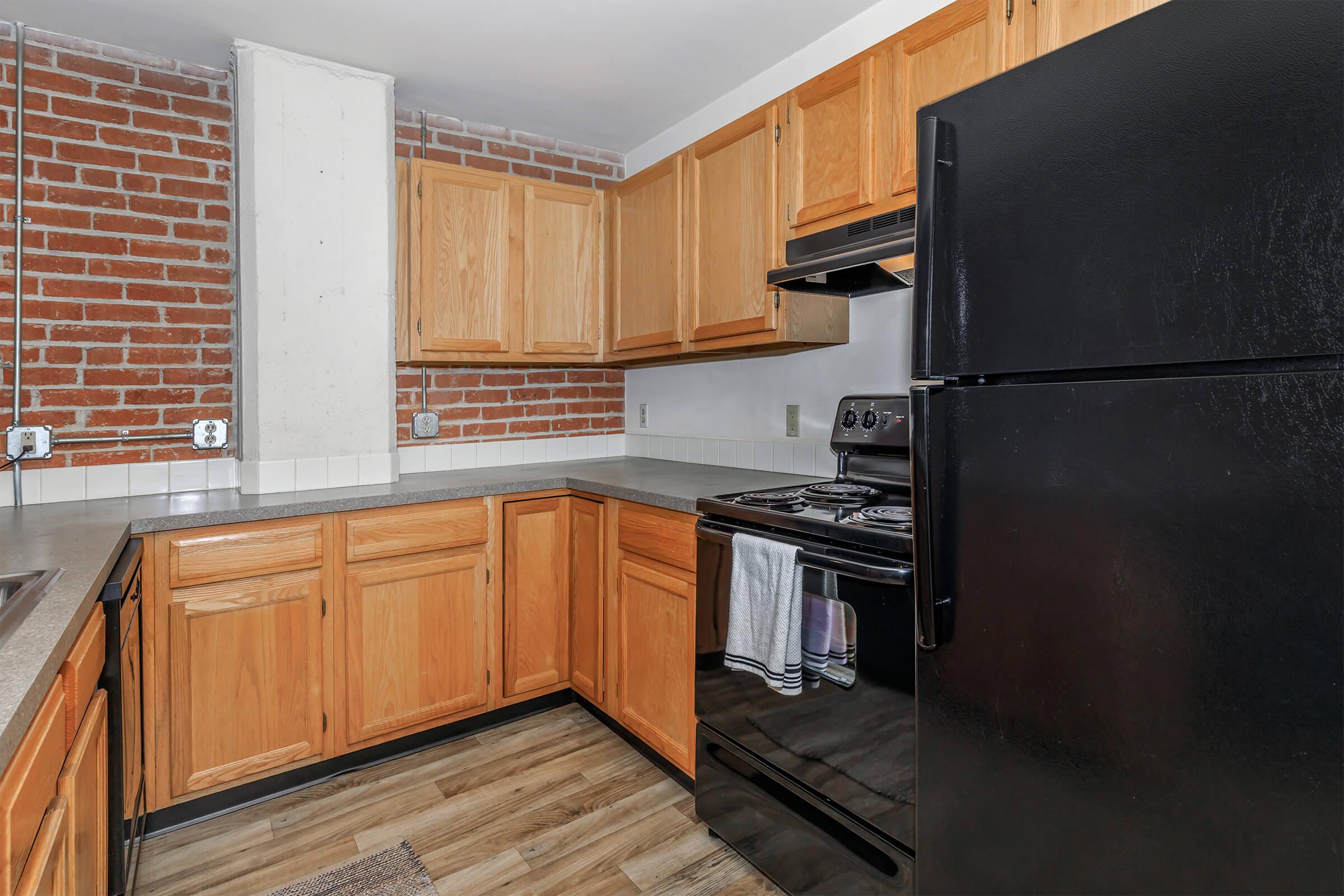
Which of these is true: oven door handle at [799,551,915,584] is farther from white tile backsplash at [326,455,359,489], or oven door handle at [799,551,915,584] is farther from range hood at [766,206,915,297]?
white tile backsplash at [326,455,359,489]

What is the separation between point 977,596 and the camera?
113 cm

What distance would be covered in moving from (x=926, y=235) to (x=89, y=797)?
5.56 feet

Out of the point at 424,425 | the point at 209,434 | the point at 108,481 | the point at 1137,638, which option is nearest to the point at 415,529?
the point at 424,425

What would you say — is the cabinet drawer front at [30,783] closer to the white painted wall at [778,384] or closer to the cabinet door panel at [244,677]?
the cabinet door panel at [244,677]

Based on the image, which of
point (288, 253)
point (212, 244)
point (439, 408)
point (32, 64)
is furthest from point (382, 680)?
point (32, 64)

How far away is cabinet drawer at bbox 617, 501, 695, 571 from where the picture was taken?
6.66 feet

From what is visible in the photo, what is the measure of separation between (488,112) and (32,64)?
1.42 m

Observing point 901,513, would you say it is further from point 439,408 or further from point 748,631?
point 439,408

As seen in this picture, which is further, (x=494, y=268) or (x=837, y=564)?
(x=494, y=268)

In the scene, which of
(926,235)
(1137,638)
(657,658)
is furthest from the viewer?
(657,658)

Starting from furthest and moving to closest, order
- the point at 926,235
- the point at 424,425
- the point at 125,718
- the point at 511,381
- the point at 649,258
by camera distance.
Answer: the point at 511,381, the point at 424,425, the point at 649,258, the point at 125,718, the point at 926,235

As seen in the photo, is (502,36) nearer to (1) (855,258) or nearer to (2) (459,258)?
(2) (459,258)

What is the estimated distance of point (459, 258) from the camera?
105 inches

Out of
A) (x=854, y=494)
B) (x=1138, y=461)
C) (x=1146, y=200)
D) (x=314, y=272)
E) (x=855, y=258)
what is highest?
(x=314, y=272)
